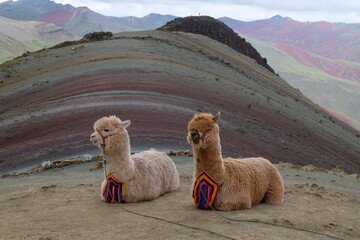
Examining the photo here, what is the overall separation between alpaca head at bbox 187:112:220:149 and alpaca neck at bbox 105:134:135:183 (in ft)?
4.56

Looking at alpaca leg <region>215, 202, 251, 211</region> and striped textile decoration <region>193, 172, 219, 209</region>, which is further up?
striped textile decoration <region>193, 172, 219, 209</region>

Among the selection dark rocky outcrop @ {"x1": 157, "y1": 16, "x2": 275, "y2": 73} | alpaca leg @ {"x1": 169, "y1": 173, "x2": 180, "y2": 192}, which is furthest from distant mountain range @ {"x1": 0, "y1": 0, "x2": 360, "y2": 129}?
alpaca leg @ {"x1": 169, "y1": 173, "x2": 180, "y2": 192}

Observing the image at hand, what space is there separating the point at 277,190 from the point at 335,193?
2.75 metres

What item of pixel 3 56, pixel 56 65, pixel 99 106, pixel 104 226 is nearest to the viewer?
pixel 104 226

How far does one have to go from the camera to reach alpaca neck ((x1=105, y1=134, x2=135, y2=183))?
8555 mm

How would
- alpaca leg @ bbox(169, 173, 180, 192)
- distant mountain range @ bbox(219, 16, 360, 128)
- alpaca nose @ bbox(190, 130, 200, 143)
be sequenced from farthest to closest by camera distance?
1. distant mountain range @ bbox(219, 16, 360, 128)
2. alpaca leg @ bbox(169, 173, 180, 192)
3. alpaca nose @ bbox(190, 130, 200, 143)

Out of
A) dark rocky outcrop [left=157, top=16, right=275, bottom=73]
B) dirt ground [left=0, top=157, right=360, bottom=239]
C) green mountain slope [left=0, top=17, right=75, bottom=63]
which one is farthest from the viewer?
green mountain slope [left=0, top=17, right=75, bottom=63]

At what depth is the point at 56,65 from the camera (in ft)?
117

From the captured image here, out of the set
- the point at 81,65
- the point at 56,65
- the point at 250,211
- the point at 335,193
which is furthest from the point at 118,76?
the point at 250,211

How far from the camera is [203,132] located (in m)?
7.74

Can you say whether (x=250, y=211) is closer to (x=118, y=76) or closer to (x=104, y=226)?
(x=104, y=226)

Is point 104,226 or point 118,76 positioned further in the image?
point 118,76

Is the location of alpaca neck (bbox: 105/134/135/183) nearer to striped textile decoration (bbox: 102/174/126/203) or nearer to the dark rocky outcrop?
striped textile decoration (bbox: 102/174/126/203)

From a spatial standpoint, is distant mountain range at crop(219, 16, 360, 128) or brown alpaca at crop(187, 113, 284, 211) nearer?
brown alpaca at crop(187, 113, 284, 211)
